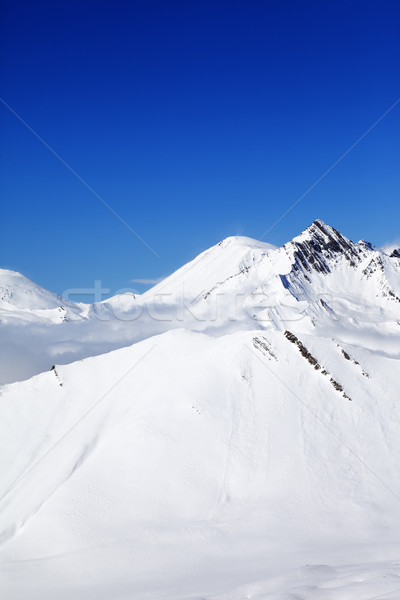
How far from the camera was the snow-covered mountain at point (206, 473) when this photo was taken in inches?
1383

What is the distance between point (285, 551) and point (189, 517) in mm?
9734

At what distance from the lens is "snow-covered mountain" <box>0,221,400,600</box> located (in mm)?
35125

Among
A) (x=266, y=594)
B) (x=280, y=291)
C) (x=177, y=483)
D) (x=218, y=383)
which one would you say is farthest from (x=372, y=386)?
(x=280, y=291)

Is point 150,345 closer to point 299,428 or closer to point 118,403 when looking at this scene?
point 118,403

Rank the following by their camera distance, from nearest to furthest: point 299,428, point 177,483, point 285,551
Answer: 1. point 285,551
2. point 177,483
3. point 299,428

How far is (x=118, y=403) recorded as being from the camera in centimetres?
6084

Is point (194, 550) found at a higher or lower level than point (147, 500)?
lower

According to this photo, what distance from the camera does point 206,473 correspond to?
1895 inches

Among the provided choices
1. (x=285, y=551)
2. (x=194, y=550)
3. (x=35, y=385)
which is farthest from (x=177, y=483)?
(x=35, y=385)

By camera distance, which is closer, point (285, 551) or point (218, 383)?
point (285, 551)

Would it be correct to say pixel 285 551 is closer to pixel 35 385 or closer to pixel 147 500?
pixel 147 500

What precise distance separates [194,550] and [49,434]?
2892 centimetres

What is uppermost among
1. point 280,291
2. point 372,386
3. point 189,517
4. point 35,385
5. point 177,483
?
point 280,291

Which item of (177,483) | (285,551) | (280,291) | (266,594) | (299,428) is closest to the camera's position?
(266,594)
